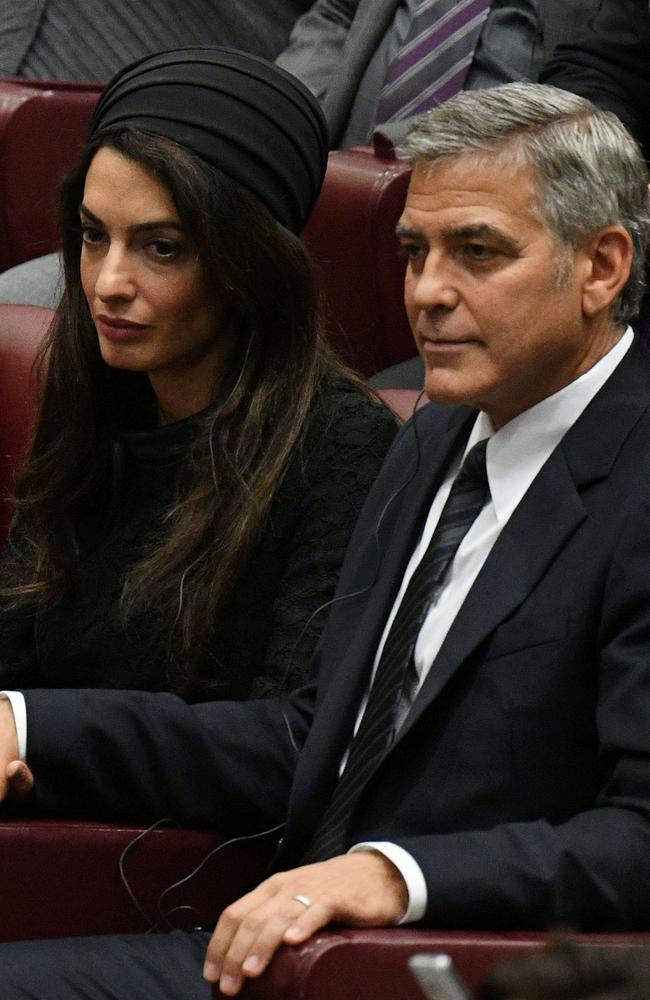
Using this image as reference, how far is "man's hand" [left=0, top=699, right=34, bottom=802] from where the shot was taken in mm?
1650

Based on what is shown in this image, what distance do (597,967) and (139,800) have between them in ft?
4.27

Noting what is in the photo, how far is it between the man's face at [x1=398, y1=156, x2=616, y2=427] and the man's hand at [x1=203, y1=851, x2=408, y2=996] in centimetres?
44

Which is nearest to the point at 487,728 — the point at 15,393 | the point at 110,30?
the point at 15,393

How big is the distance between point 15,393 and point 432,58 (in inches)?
38.5

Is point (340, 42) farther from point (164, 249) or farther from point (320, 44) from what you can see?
point (164, 249)

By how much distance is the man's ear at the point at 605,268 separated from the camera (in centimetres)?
146

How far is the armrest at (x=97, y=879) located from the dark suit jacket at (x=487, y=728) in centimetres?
5

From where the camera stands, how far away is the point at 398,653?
4.89 ft

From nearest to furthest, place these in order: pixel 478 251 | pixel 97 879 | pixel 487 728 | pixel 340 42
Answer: pixel 487 728
pixel 478 251
pixel 97 879
pixel 340 42

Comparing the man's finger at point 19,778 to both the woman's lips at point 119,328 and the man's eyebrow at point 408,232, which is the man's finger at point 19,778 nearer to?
the woman's lips at point 119,328

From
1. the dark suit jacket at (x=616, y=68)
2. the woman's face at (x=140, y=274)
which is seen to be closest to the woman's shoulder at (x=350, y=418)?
the woman's face at (x=140, y=274)

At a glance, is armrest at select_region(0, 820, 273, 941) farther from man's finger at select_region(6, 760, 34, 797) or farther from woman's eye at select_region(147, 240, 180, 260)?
woman's eye at select_region(147, 240, 180, 260)

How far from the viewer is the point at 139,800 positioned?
1695mm

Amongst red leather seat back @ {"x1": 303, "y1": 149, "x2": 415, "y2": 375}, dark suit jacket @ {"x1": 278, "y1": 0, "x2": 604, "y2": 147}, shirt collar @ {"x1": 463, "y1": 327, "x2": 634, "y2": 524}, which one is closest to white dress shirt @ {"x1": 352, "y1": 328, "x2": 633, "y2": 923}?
shirt collar @ {"x1": 463, "y1": 327, "x2": 634, "y2": 524}
